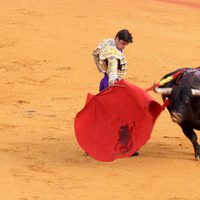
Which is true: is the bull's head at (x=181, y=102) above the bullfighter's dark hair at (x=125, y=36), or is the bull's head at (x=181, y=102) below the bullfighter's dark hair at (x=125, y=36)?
below

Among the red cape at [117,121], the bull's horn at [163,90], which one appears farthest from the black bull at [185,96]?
the red cape at [117,121]

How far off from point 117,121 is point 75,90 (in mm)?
4190

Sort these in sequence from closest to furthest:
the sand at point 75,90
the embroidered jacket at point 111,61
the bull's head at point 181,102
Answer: the sand at point 75,90, the bull's head at point 181,102, the embroidered jacket at point 111,61

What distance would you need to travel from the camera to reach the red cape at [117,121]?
8602 millimetres

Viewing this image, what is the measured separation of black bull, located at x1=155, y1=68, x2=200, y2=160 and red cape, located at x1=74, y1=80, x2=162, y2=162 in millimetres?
291

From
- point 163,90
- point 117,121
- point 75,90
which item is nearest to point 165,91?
point 163,90

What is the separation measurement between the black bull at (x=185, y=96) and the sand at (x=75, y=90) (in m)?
0.60

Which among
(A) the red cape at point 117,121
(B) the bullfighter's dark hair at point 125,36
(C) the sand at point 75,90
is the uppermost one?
(B) the bullfighter's dark hair at point 125,36

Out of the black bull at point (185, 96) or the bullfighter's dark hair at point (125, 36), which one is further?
the bullfighter's dark hair at point (125, 36)

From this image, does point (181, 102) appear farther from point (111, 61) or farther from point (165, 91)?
point (111, 61)

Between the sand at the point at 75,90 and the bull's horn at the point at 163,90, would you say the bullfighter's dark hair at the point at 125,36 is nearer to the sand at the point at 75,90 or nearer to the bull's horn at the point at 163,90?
the bull's horn at the point at 163,90

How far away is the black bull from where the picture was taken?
8.77 m

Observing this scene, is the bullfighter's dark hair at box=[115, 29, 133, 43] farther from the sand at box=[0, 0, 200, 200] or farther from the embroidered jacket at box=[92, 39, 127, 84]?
the sand at box=[0, 0, 200, 200]

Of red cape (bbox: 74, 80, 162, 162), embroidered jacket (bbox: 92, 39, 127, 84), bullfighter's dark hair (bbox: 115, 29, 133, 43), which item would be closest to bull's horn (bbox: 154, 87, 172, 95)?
red cape (bbox: 74, 80, 162, 162)
